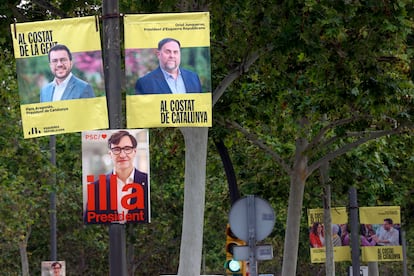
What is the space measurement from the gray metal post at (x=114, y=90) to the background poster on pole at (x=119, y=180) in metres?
0.19

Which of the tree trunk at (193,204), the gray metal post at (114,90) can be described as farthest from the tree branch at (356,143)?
the gray metal post at (114,90)

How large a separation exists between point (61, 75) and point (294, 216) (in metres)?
15.1

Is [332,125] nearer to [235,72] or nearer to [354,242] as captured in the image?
[354,242]

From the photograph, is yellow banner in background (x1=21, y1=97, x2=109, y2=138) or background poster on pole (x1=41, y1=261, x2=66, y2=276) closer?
yellow banner in background (x1=21, y1=97, x2=109, y2=138)

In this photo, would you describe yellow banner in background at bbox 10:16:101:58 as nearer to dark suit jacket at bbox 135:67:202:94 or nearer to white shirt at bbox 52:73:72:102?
white shirt at bbox 52:73:72:102

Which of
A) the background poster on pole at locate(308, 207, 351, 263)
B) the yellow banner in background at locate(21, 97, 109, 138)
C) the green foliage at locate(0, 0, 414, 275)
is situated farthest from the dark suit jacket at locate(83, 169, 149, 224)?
the background poster on pole at locate(308, 207, 351, 263)

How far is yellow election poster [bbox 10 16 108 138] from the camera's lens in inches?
468

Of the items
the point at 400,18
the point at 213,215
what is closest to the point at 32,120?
the point at 400,18

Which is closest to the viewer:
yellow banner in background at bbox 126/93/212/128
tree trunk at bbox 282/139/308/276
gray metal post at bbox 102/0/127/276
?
gray metal post at bbox 102/0/127/276

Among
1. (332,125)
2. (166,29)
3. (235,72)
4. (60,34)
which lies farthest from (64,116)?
(332,125)

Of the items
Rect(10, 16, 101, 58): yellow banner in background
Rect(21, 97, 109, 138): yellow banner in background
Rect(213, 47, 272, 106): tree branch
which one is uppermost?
Rect(213, 47, 272, 106): tree branch

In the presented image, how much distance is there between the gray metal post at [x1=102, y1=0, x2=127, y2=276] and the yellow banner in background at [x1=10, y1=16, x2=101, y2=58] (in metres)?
0.21

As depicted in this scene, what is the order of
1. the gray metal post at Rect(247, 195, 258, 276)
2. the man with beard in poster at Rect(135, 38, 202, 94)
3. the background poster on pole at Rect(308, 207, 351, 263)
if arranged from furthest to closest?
the background poster on pole at Rect(308, 207, 351, 263) → the gray metal post at Rect(247, 195, 258, 276) → the man with beard in poster at Rect(135, 38, 202, 94)

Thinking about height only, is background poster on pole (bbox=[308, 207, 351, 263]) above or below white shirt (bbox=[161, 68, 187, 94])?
below
